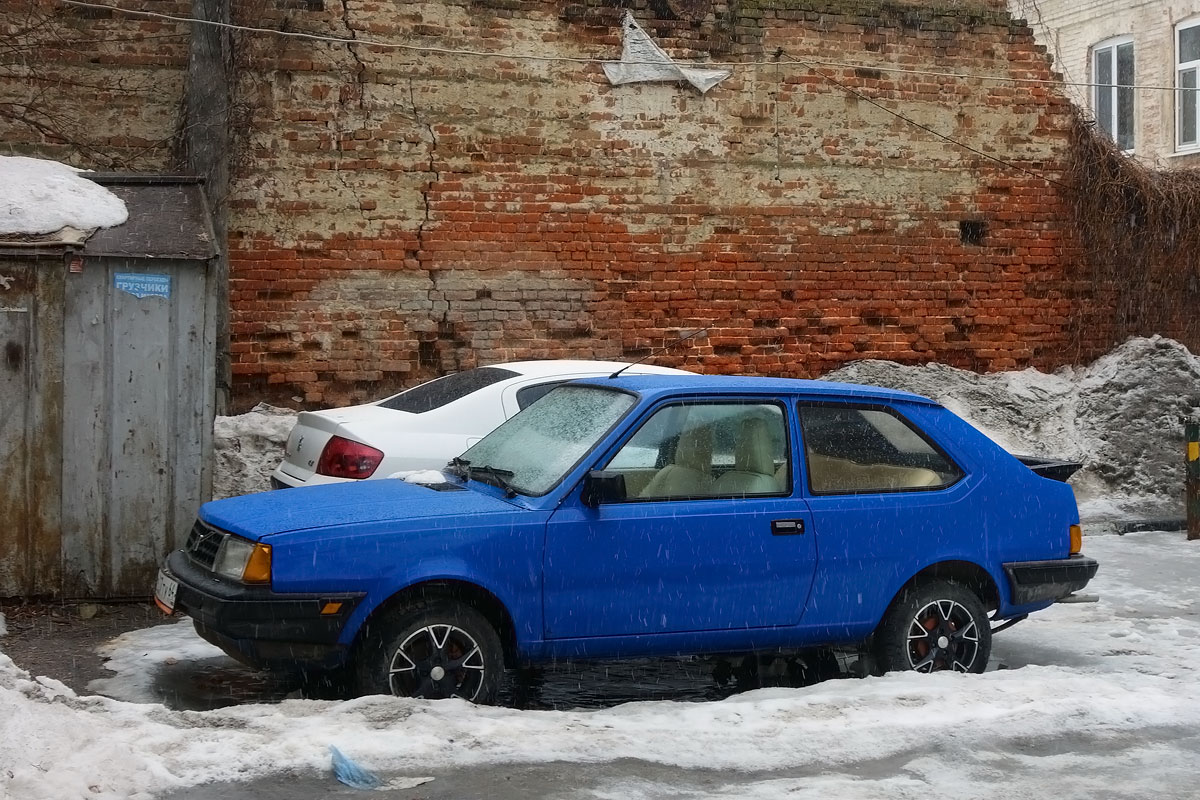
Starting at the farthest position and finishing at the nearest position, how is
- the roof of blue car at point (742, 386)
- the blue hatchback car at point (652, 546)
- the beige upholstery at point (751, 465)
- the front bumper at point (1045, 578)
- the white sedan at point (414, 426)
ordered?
the white sedan at point (414, 426) < the front bumper at point (1045, 578) < the roof of blue car at point (742, 386) < the beige upholstery at point (751, 465) < the blue hatchback car at point (652, 546)

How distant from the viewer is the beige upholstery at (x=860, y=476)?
245 inches

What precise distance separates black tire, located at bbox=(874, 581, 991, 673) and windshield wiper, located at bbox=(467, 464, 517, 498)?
6.08ft

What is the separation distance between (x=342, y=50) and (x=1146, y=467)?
845 cm

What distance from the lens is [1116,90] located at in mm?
23016

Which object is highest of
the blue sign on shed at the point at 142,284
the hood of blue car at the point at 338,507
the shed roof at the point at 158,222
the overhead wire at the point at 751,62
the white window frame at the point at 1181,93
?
the white window frame at the point at 1181,93

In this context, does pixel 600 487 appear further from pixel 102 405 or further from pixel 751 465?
pixel 102 405

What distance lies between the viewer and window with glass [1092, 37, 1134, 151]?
22.6m

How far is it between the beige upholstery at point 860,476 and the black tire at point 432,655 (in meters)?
1.67

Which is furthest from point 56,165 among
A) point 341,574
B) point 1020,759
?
point 1020,759

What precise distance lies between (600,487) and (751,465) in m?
0.84

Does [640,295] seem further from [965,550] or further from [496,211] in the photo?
[965,550]

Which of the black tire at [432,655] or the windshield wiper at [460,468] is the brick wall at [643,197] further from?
the black tire at [432,655]

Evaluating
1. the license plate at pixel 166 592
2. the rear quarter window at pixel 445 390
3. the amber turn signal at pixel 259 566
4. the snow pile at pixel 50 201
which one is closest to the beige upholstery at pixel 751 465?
the amber turn signal at pixel 259 566

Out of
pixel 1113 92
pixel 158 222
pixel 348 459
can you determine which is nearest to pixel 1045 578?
pixel 348 459
